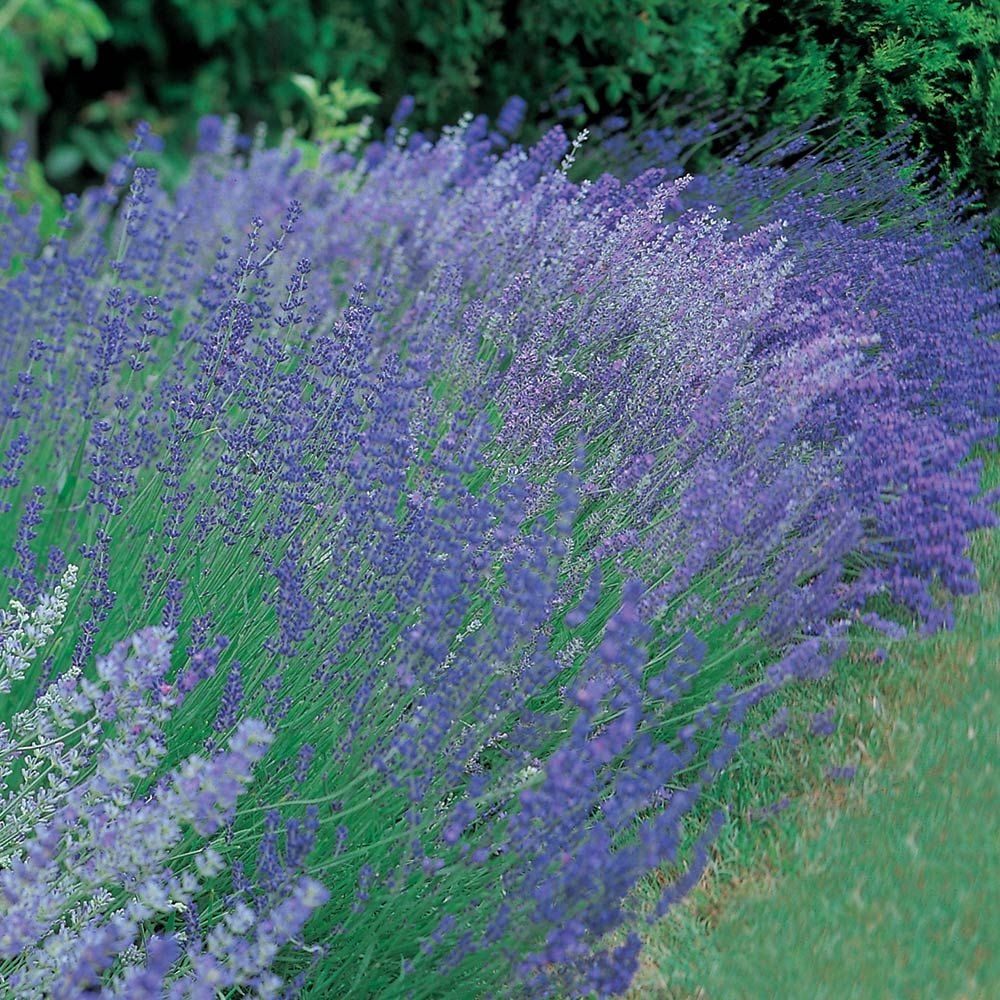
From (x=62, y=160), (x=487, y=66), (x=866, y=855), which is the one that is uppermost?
(x=62, y=160)

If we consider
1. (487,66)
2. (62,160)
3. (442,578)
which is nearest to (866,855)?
(442,578)

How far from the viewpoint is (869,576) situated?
9.47 feet

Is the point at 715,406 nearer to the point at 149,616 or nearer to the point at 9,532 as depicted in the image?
the point at 149,616

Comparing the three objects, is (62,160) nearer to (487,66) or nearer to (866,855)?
(487,66)

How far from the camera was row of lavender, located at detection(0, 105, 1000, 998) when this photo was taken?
1.84 metres

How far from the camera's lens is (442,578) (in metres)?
2.04

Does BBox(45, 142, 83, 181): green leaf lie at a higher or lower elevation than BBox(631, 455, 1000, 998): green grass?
higher

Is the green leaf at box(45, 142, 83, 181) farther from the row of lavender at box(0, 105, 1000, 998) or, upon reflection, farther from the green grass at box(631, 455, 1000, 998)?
the green grass at box(631, 455, 1000, 998)

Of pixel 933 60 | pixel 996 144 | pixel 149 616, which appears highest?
pixel 149 616

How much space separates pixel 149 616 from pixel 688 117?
4090mm

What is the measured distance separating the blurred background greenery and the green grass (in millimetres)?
2638

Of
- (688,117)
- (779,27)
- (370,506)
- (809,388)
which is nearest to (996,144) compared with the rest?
(779,27)

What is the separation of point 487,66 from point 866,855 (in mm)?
4940

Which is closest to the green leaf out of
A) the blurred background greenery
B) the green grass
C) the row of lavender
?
the blurred background greenery
